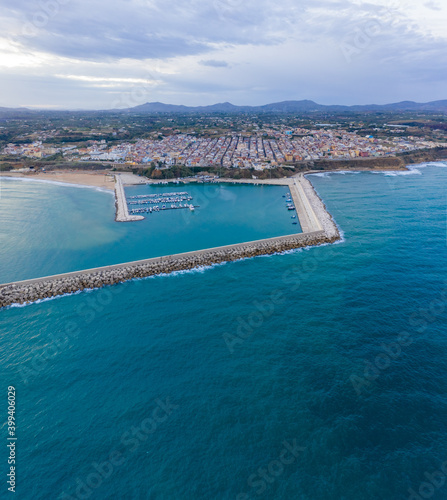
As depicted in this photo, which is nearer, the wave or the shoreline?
the wave

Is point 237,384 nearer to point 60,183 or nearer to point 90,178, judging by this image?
point 90,178

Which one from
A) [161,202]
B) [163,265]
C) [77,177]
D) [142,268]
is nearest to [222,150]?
[77,177]

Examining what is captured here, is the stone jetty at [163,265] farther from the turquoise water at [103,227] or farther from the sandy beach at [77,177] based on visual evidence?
the sandy beach at [77,177]

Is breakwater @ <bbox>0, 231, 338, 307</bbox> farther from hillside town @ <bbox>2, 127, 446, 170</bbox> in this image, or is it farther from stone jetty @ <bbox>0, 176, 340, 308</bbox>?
hillside town @ <bbox>2, 127, 446, 170</bbox>

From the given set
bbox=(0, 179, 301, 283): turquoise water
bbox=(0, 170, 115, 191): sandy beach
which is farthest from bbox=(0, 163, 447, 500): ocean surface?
bbox=(0, 170, 115, 191): sandy beach

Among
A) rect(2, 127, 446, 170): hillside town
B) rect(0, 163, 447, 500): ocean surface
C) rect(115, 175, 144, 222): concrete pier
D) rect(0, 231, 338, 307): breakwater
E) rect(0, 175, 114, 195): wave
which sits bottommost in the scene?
rect(0, 163, 447, 500): ocean surface

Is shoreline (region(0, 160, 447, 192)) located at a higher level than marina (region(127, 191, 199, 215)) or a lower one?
higher
